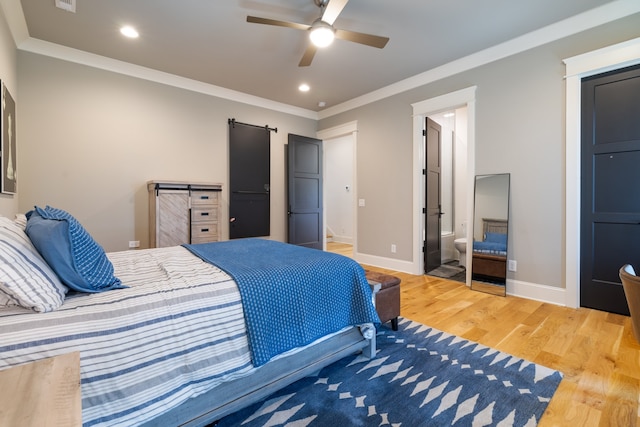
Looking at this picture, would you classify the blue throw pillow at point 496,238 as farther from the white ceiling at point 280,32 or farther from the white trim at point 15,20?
the white trim at point 15,20

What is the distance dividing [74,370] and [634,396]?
2538mm

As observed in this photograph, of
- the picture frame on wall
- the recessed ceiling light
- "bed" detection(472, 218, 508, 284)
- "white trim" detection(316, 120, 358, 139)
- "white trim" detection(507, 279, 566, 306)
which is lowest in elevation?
"white trim" detection(507, 279, 566, 306)

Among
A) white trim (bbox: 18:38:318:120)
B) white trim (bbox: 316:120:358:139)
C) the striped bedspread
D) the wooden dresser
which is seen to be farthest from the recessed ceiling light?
white trim (bbox: 316:120:358:139)

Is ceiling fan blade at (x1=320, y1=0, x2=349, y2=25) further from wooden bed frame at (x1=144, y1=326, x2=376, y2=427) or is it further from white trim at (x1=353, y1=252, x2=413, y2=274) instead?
white trim at (x1=353, y1=252, x2=413, y2=274)

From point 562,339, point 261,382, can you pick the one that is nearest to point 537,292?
point 562,339

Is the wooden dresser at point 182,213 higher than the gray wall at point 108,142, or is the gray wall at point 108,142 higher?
the gray wall at point 108,142

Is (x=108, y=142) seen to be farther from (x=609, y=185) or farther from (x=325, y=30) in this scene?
(x=609, y=185)

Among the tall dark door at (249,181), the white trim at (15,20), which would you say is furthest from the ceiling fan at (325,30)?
the tall dark door at (249,181)

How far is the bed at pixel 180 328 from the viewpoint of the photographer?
1009 mm

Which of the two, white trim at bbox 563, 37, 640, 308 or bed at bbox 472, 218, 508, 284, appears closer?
white trim at bbox 563, 37, 640, 308

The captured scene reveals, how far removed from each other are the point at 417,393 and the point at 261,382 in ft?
2.84

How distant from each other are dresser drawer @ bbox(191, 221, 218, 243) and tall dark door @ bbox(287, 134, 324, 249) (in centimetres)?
144

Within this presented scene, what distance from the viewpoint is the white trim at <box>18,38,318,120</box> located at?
10.2 feet

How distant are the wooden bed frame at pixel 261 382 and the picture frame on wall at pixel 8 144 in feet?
8.45
